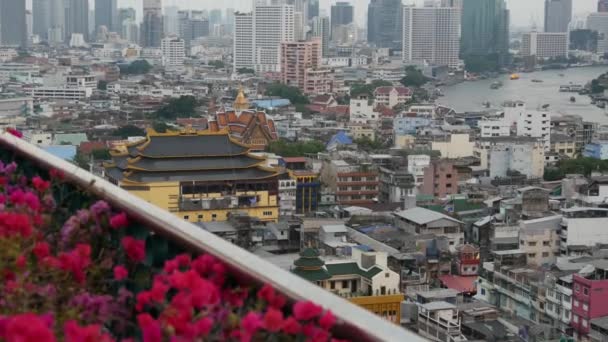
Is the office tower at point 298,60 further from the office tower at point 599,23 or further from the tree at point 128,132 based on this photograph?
the office tower at point 599,23

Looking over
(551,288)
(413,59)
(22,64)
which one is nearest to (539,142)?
(551,288)

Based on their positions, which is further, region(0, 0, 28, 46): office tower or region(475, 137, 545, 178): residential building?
region(0, 0, 28, 46): office tower

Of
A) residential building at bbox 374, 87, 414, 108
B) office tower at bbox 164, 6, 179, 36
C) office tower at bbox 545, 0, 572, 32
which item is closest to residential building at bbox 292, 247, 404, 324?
residential building at bbox 374, 87, 414, 108

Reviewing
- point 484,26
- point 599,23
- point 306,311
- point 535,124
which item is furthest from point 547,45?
point 306,311

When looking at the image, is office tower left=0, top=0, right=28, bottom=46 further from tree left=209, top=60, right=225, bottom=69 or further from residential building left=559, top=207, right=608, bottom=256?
residential building left=559, top=207, right=608, bottom=256

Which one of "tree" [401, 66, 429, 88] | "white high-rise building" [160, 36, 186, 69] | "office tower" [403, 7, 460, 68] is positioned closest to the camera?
"tree" [401, 66, 429, 88]

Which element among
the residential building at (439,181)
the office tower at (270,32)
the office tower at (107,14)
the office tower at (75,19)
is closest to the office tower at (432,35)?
the office tower at (270,32)

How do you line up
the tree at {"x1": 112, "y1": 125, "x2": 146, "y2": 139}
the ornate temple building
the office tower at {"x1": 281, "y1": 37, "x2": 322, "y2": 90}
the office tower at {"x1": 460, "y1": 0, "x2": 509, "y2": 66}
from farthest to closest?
the office tower at {"x1": 460, "y1": 0, "x2": 509, "y2": 66}, the office tower at {"x1": 281, "y1": 37, "x2": 322, "y2": 90}, the tree at {"x1": 112, "y1": 125, "x2": 146, "y2": 139}, the ornate temple building
